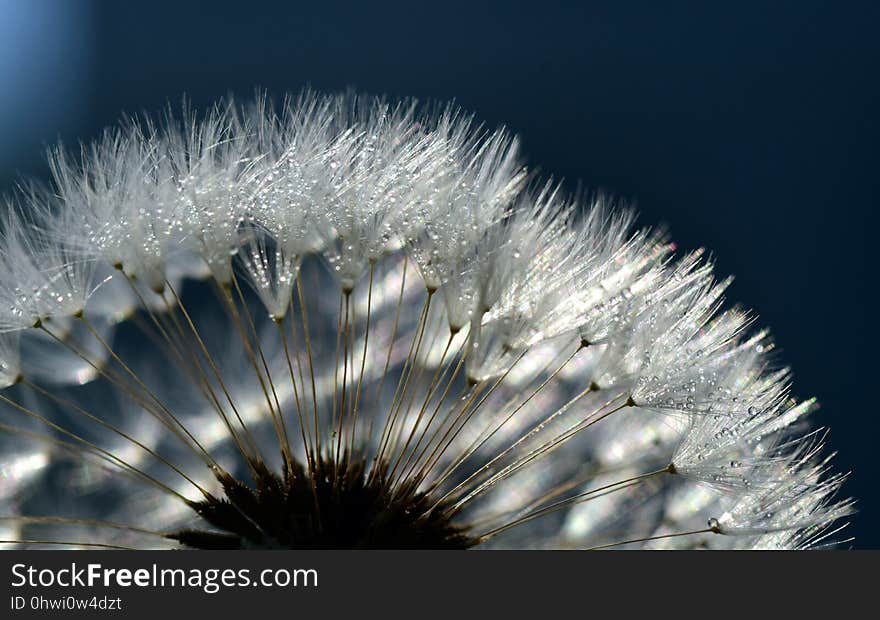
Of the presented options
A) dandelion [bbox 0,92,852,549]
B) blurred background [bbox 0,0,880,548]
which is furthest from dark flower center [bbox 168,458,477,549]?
blurred background [bbox 0,0,880,548]

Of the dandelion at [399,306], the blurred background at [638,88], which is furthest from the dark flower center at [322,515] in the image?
the blurred background at [638,88]

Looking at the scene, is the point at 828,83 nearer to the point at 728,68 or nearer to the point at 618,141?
the point at 728,68

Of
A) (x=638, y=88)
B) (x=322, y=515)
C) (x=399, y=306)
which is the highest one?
(x=638, y=88)

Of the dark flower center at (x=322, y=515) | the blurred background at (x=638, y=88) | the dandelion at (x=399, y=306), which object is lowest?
the dark flower center at (x=322, y=515)

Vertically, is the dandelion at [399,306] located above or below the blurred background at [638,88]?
below

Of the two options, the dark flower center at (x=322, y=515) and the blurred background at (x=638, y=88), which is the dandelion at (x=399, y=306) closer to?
the dark flower center at (x=322, y=515)

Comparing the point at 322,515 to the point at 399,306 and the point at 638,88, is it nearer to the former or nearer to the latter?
the point at 399,306

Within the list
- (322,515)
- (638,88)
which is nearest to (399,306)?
(322,515)
